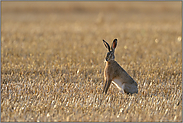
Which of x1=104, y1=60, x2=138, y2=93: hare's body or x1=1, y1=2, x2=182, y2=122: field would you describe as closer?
x1=1, y1=2, x2=182, y2=122: field

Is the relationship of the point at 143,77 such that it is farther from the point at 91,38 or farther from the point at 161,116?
the point at 91,38

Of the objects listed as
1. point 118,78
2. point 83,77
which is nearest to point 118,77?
point 118,78

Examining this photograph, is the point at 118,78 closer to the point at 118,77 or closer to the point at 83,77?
the point at 118,77

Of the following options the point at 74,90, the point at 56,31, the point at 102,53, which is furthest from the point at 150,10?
the point at 74,90

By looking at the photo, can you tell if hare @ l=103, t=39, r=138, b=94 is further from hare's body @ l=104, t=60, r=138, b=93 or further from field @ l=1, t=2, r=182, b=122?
field @ l=1, t=2, r=182, b=122

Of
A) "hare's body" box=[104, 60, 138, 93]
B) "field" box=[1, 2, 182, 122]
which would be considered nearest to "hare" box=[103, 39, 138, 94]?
"hare's body" box=[104, 60, 138, 93]

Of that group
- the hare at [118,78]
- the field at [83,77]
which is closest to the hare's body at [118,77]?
the hare at [118,78]

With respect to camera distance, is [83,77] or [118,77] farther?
[83,77]

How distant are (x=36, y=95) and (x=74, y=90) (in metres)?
0.88

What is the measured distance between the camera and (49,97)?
591 cm

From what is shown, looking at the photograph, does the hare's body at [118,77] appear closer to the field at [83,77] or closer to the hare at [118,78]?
the hare at [118,78]

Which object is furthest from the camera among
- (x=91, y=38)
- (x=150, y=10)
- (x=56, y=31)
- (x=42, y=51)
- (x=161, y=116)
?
(x=150, y=10)

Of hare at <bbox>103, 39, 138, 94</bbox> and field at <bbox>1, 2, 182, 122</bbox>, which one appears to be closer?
field at <bbox>1, 2, 182, 122</bbox>

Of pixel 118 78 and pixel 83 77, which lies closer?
pixel 118 78
